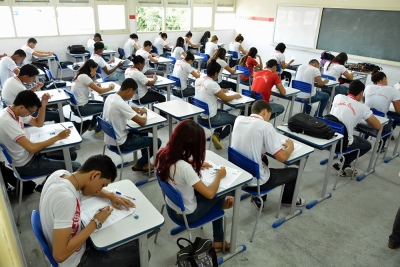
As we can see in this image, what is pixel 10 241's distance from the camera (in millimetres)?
545

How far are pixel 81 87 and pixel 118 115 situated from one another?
58.3 inches

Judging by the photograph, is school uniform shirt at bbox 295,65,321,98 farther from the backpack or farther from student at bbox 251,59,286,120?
the backpack

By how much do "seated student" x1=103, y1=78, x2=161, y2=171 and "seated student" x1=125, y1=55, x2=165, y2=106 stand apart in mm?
1384

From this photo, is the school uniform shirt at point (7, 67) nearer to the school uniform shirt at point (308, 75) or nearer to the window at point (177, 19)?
the school uniform shirt at point (308, 75)

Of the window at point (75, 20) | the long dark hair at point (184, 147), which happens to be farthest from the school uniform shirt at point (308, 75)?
the window at point (75, 20)

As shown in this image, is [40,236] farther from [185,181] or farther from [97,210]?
[185,181]

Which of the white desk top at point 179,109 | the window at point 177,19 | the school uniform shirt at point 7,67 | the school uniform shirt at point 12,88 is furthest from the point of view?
the window at point 177,19

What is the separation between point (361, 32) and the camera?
7688 mm

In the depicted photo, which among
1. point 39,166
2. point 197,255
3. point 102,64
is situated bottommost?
point 197,255

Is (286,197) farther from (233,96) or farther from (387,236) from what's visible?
(233,96)

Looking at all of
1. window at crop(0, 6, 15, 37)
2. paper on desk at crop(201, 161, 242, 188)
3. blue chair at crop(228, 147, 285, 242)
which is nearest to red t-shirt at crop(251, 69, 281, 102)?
blue chair at crop(228, 147, 285, 242)

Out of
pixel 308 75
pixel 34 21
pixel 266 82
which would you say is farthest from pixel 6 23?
pixel 308 75

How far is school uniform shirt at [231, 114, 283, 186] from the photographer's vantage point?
2.71 m

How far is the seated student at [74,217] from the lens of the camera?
1685 mm
